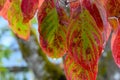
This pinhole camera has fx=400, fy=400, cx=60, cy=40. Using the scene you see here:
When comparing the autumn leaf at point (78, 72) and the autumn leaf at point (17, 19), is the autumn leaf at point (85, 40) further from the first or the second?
the autumn leaf at point (17, 19)

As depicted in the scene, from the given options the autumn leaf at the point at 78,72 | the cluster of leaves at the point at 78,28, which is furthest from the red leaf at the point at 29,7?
the autumn leaf at the point at 78,72

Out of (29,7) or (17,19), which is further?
(17,19)

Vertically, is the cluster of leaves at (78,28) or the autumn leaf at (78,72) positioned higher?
the cluster of leaves at (78,28)

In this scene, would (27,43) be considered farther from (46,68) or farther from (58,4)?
(58,4)

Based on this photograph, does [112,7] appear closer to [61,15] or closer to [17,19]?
[61,15]

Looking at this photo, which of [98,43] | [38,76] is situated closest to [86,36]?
[98,43]

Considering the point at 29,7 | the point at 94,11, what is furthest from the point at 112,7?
the point at 29,7
